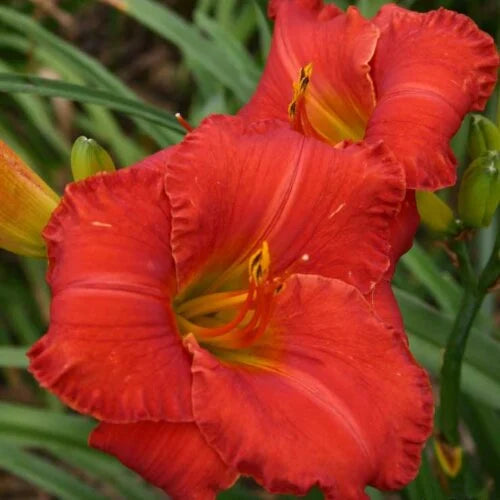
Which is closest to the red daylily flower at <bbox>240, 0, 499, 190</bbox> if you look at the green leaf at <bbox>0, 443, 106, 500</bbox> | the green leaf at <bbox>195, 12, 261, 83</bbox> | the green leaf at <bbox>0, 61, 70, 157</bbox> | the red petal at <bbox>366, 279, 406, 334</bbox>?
the red petal at <bbox>366, 279, 406, 334</bbox>

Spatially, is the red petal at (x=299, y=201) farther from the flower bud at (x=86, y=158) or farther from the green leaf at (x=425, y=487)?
the green leaf at (x=425, y=487)

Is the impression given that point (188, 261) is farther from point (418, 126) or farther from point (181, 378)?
point (418, 126)

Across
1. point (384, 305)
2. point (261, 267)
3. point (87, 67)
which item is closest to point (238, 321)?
point (261, 267)

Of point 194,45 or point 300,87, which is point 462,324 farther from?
point 194,45

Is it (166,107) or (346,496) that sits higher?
(346,496)

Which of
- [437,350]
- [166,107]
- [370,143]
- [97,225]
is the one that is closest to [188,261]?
[97,225]

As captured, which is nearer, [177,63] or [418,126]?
[418,126]
